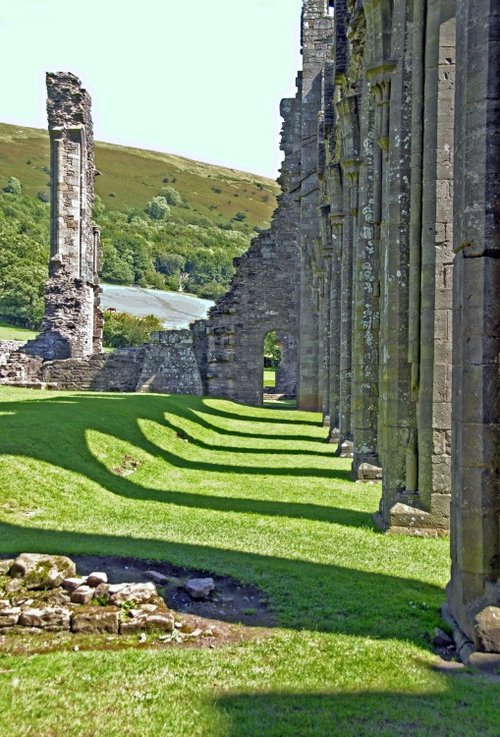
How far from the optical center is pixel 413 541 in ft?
31.3

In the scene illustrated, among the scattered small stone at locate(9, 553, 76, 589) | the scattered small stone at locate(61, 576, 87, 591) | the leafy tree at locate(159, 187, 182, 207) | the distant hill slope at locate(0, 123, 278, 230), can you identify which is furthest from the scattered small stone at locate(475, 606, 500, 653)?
the leafy tree at locate(159, 187, 182, 207)

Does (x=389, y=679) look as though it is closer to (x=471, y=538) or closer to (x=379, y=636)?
(x=379, y=636)

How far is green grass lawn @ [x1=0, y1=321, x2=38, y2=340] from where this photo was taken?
5883 cm

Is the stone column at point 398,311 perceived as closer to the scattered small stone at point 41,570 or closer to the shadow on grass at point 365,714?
the scattered small stone at point 41,570

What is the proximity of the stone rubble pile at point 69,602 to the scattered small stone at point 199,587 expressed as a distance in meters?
0.47

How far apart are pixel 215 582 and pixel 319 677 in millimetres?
2312

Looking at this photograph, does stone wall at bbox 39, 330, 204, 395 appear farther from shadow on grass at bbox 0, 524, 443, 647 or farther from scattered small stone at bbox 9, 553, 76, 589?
scattered small stone at bbox 9, 553, 76, 589

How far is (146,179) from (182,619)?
14825cm

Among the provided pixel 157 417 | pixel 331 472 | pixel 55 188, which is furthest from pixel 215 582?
pixel 55 188

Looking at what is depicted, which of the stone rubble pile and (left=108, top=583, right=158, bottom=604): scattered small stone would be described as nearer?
the stone rubble pile

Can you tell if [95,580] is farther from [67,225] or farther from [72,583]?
[67,225]

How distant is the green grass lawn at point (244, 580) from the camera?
4.60 metres

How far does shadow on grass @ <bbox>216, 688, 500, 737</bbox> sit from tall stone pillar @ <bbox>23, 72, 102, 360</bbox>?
3226 centimetres

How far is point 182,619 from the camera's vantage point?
20.7 feet
